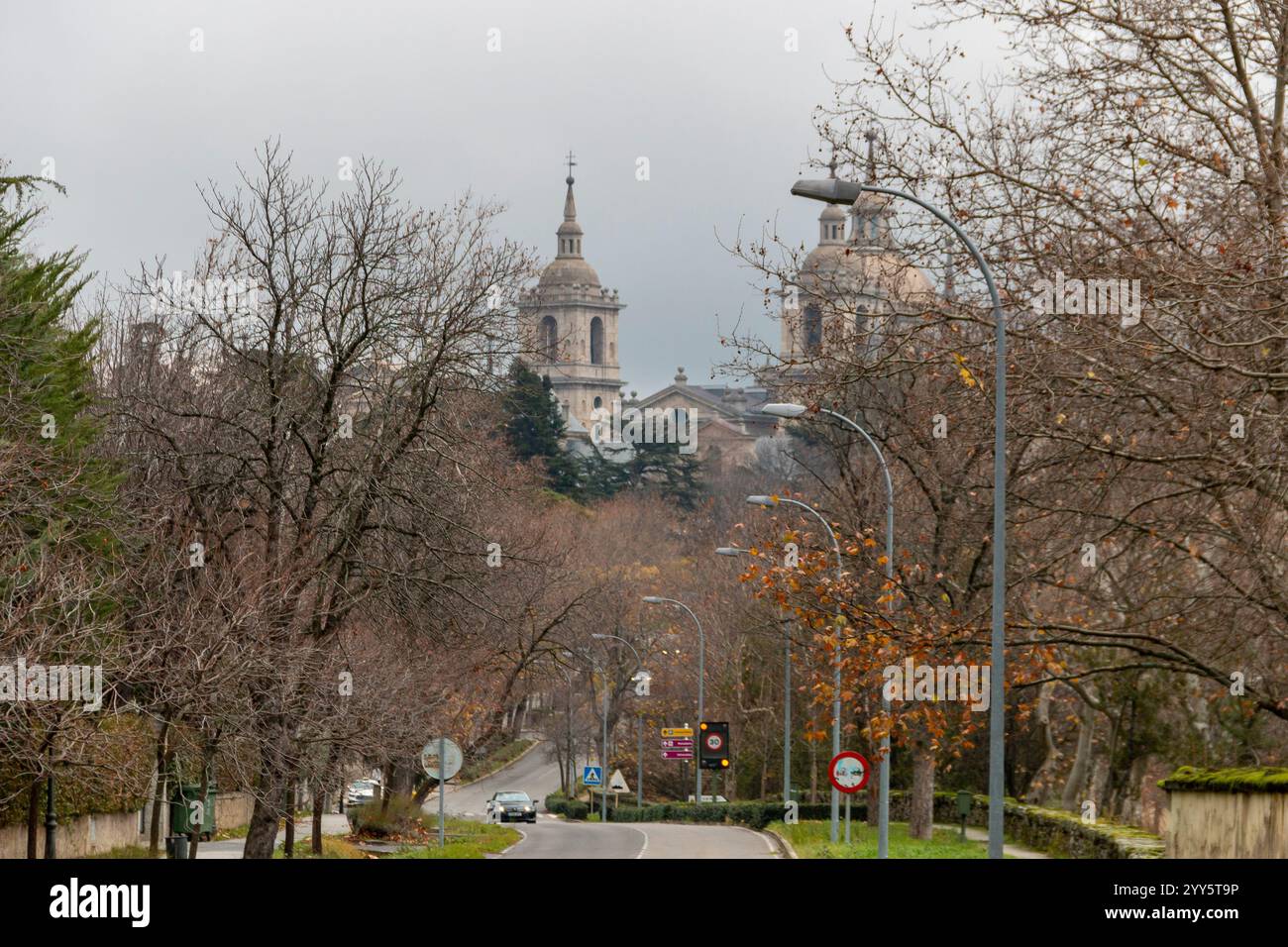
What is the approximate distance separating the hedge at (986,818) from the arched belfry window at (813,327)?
9.21 meters

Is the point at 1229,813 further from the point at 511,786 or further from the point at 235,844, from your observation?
the point at 511,786

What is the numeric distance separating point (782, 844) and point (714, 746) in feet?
22.8

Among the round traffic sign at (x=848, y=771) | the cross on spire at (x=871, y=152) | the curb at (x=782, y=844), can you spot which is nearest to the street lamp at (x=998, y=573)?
the cross on spire at (x=871, y=152)

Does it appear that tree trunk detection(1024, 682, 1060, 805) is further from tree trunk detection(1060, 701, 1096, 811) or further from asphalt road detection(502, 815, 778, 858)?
asphalt road detection(502, 815, 778, 858)

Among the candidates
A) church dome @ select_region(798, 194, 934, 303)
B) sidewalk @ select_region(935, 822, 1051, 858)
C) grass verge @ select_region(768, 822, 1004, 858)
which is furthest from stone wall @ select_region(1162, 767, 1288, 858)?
grass verge @ select_region(768, 822, 1004, 858)

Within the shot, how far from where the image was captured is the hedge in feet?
99.7

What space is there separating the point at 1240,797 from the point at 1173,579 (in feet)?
31.4

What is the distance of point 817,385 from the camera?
846 inches

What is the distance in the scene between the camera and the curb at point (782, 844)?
36.5 metres

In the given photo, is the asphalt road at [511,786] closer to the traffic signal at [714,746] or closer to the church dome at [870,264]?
the traffic signal at [714,746]

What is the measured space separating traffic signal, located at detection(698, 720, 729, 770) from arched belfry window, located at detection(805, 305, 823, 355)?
24.5 metres
